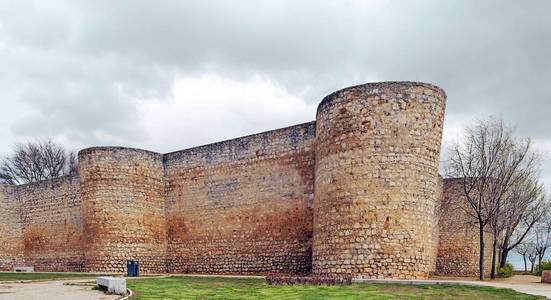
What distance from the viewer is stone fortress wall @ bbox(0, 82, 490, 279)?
46.6 ft

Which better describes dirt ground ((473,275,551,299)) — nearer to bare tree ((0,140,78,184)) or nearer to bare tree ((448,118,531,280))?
bare tree ((448,118,531,280))

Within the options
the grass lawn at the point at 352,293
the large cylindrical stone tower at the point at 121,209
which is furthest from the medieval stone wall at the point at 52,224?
the grass lawn at the point at 352,293

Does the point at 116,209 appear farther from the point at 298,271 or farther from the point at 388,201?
the point at 388,201

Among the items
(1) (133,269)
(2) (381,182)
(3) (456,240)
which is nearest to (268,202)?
(1) (133,269)

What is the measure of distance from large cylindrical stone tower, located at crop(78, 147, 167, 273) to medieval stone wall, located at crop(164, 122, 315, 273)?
66 cm

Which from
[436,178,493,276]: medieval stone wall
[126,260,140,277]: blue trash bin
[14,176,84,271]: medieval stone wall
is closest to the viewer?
[126,260,140,277]: blue trash bin

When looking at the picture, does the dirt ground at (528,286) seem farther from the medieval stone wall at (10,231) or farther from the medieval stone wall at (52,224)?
the medieval stone wall at (10,231)

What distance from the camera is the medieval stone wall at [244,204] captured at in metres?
17.7

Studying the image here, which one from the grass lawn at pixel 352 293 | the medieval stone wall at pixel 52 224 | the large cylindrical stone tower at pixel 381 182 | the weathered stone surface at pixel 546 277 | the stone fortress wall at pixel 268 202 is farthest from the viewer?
the medieval stone wall at pixel 52 224

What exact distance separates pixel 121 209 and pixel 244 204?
562cm

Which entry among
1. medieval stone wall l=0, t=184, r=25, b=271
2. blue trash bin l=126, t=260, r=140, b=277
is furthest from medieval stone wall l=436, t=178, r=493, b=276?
medieval stone wall l=0, t=184, r=25, b=271

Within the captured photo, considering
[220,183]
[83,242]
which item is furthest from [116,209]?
[220,183]

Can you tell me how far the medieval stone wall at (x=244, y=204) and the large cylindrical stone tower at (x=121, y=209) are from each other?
663 mm

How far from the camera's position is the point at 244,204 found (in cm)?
1925
